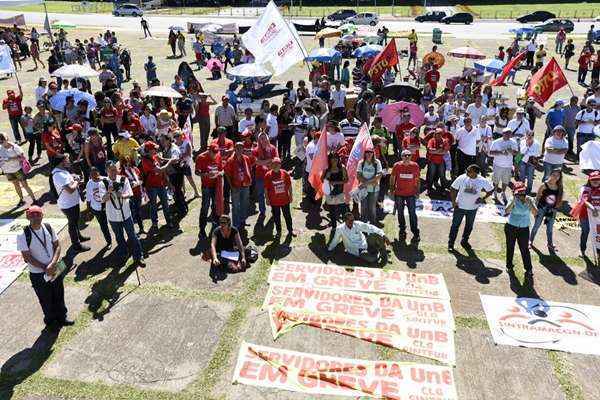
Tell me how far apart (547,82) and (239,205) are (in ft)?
33.4

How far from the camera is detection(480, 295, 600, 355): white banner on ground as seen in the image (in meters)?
7.11

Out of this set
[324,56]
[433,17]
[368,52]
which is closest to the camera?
[324,56]

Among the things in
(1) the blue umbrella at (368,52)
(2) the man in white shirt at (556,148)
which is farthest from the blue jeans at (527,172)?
(1) the blue umbrella at (368,52)

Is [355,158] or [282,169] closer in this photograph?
[355,158]

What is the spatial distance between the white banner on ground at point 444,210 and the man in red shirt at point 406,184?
4.30 feet

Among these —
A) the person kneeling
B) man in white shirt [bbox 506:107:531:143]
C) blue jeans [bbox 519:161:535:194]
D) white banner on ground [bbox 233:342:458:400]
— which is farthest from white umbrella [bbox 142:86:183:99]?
white banner on ground [bbox 233:342:458:400]

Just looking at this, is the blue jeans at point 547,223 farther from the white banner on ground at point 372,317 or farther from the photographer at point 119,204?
the photographer at point 119,204

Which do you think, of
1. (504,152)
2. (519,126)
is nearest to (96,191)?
(504,152)

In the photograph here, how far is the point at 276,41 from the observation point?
45.7 ft

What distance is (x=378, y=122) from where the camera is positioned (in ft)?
41.7

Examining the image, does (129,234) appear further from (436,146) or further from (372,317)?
(436,146)

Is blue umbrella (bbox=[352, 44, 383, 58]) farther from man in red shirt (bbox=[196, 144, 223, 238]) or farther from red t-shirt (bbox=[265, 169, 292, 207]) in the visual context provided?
red t-shirt (bbox=[265, 169, 292, 207])

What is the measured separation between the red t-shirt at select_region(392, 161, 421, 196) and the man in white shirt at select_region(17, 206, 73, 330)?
6214mm

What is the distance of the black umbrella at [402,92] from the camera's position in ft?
50.0
